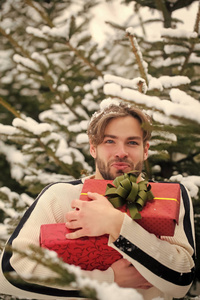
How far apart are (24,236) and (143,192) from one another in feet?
1.30

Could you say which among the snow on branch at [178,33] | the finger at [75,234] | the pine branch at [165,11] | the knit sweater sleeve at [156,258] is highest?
the pine branch at [165,11]

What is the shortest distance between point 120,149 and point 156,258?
0.37 m

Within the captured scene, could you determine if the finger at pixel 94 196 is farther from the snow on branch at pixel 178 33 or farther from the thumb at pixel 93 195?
the snow on branch at pixel 178 33

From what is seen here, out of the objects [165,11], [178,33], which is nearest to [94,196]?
[178,33]

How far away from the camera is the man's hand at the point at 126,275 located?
0.92 meters

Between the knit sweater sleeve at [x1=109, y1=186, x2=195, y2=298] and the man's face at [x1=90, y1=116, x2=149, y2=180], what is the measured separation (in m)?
0.24

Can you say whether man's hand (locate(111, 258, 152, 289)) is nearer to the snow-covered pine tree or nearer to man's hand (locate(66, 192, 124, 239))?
man's hand (locate(66, 192, 124, 239))

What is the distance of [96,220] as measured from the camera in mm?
857

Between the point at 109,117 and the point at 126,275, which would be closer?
the point at 126,275

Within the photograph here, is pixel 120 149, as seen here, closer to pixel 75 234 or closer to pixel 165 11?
pixel 75 234

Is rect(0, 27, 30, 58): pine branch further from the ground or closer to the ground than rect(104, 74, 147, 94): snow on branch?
further from the ground

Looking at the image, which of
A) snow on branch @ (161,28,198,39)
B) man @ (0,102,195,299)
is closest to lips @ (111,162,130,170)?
man @ (0,102,195,299)

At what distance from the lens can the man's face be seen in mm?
1053

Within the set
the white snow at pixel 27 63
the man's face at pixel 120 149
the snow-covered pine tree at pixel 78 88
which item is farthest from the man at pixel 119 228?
the white snow at pixel 27 63
